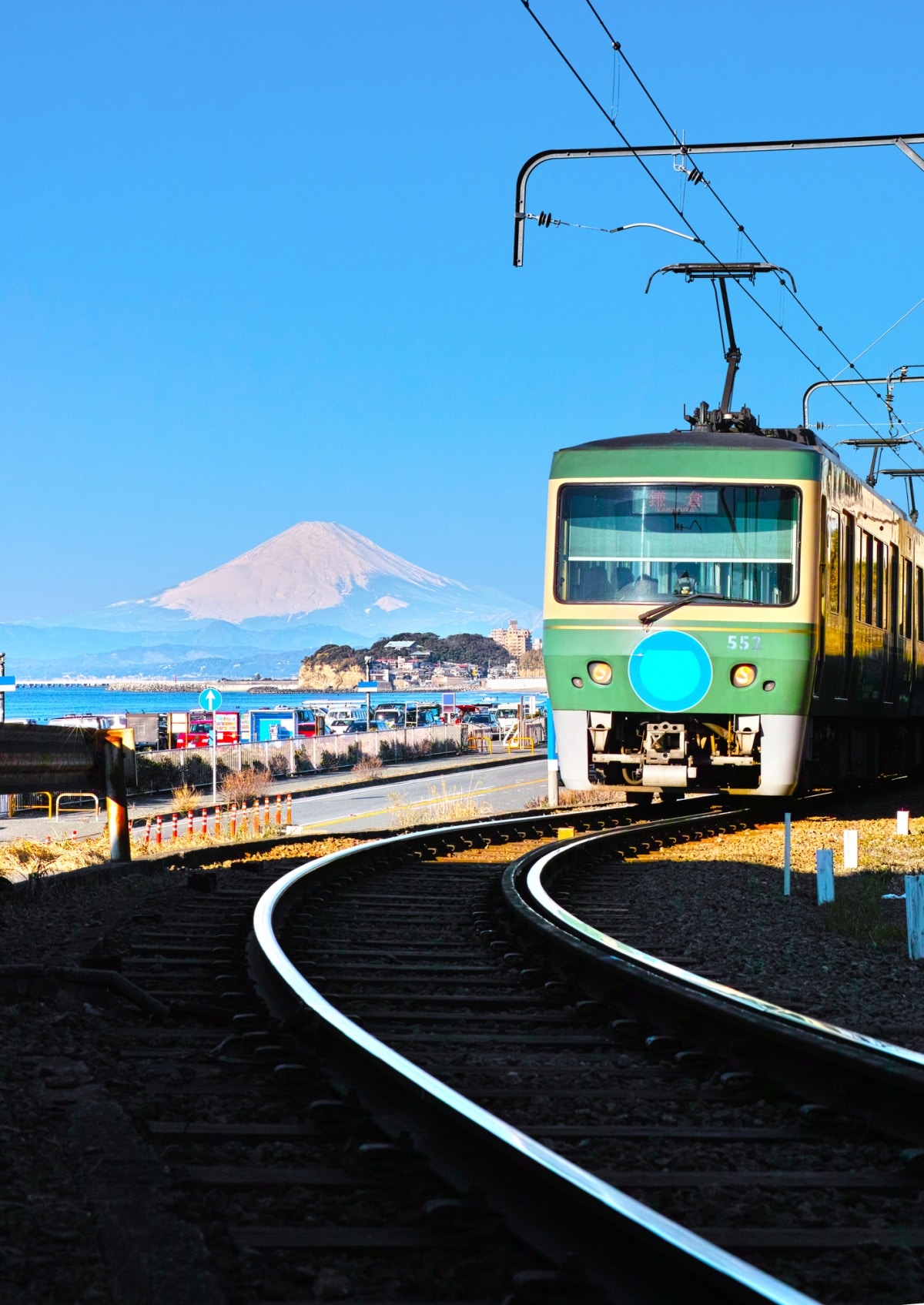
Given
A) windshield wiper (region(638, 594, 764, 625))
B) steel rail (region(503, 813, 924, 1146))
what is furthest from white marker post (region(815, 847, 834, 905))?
windshield wiper (region(638, 594, 764, 625))

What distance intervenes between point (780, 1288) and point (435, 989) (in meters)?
4.32

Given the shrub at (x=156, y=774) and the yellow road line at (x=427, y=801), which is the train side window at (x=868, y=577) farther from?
the shrub at (x=156, y=774)

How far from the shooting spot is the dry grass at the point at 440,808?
950 inches

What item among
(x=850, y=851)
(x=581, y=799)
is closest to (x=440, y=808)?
(x=581, y=799)

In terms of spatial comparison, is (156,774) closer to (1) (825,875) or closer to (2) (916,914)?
(1) (825,875)

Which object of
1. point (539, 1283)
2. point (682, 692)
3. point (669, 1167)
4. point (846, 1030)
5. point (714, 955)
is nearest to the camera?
point (539, 1283)

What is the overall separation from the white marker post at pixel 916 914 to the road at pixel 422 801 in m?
12.9

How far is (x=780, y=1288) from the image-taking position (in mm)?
2816

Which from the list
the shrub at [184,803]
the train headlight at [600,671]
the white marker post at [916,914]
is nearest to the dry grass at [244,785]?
the shrub at [184,803]

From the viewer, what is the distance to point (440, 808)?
29.2 m

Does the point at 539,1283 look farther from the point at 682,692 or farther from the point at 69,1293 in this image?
the point at 682,692

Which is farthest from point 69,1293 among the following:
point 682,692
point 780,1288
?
point 682,692

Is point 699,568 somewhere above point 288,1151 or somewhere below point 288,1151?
above

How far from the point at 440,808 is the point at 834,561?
14.7 m
